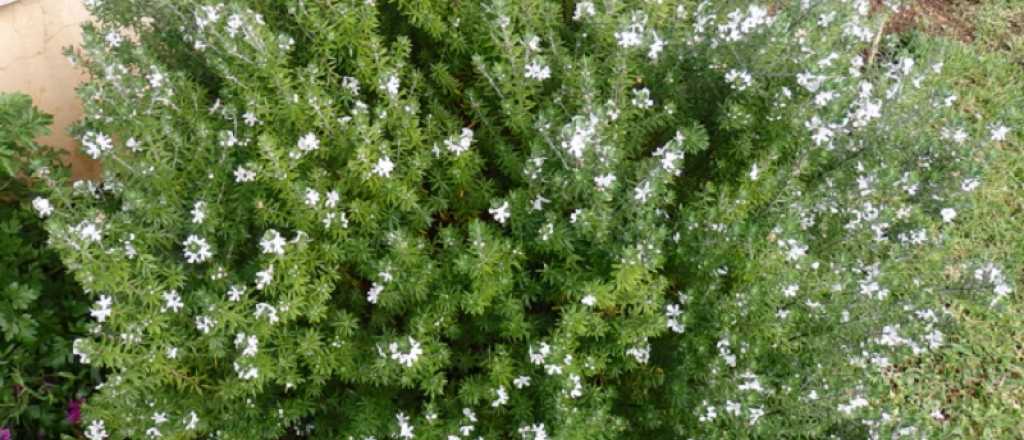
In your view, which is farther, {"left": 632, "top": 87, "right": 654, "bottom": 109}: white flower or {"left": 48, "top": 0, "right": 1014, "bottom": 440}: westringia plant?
{"left": 632, "top": 87, "right": 654, "bottom": 109}: white flower

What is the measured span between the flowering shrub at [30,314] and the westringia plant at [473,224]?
0.49 m

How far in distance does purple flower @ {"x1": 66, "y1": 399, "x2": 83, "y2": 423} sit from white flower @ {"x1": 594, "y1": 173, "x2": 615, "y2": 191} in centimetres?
235

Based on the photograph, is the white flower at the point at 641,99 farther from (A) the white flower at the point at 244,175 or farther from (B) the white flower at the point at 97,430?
(B) the white flower at the point at 97,430

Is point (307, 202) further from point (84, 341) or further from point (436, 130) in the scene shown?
point (84, 341)

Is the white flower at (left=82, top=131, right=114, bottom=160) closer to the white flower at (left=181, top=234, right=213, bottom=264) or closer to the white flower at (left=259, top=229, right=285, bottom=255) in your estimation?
the white flower at (left=181, top=234, right=213, bottom=264)

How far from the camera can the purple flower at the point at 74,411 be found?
3334mm

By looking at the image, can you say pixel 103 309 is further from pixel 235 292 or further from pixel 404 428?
pixel 404 428

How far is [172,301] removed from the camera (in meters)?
2.60

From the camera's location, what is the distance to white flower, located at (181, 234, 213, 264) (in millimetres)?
2584

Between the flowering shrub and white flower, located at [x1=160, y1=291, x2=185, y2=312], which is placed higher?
the flowering shrub

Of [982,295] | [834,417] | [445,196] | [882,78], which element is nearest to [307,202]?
[445,196]

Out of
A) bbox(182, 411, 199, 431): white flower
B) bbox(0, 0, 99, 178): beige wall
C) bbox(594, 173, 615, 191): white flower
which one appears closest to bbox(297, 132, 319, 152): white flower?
bbox(594, 173, 615, 191): white flower

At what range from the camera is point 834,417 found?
2.97m

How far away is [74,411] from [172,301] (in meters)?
1.18
